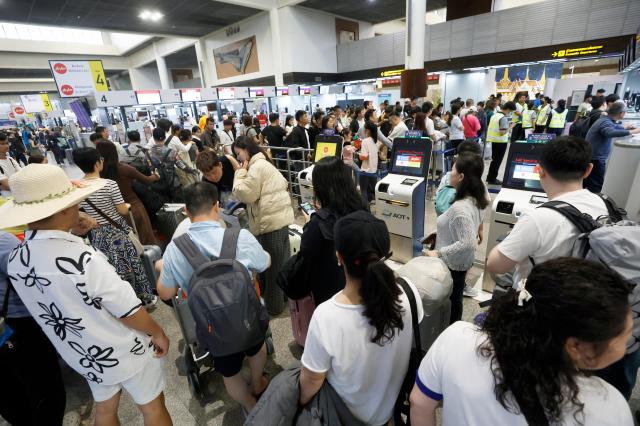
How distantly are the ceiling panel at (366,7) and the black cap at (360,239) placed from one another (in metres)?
15.2

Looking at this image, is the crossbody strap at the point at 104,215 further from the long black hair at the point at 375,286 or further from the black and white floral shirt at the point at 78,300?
the long black hair at the point at 375,286

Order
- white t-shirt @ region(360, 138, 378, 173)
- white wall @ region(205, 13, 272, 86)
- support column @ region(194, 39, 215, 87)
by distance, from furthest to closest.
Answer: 1. support column @ region(194, 39, 215, 87)
2. white wall @ region(205, 13, 272, 86)
3. white t-shirt @ region(360, 138, 378, 173)

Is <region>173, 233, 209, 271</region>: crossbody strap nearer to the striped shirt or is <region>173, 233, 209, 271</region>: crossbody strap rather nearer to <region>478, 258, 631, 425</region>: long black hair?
<region>478, 258, 631, 425</region>: long black hair

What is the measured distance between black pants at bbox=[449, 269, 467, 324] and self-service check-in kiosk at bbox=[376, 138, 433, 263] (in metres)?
1.30

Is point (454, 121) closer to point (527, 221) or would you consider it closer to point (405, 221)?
point (405, 221)

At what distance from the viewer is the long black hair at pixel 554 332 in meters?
0.69

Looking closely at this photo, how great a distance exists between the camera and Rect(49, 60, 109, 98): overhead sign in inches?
351

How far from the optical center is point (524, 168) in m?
2.88

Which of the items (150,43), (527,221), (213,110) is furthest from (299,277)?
(150,43)

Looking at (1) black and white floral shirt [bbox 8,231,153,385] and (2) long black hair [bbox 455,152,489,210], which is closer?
(1) black and white floral shirt [bbox 8,231,153,385]

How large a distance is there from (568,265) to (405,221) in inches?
116

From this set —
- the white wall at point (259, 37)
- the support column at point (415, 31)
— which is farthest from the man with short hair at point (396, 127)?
the white wall at point (259, 37)

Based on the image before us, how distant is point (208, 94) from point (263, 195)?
12.5 metres

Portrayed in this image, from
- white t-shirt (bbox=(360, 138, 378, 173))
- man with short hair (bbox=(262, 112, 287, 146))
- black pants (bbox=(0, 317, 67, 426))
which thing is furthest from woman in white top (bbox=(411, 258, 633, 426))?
man with short hair (bbox=(262, 112, 287, 146))
